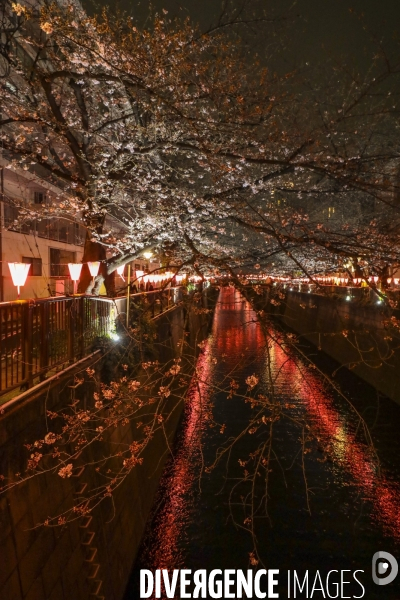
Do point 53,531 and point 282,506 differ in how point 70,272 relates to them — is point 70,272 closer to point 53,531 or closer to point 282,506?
point 282,506

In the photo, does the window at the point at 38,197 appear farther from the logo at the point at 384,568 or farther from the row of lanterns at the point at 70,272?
the logo at the point at 384,568

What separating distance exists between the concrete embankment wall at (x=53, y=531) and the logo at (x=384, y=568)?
12.7 feet

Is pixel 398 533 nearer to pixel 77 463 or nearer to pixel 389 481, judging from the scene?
pixel 389 481

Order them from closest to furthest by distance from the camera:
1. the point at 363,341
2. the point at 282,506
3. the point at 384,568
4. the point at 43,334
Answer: the point at 43,334, the point at 384,568, the point at 282,506, the point at 363,341

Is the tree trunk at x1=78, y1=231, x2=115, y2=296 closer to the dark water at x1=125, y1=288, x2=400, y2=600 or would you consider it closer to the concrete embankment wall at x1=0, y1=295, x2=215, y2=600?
the dark water at x1=125, y1=288, x2=400, y2=600

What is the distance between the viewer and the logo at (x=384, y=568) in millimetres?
7703

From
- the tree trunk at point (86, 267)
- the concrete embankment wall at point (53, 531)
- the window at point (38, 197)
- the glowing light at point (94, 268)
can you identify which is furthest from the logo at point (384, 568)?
the window at point (38, 197)

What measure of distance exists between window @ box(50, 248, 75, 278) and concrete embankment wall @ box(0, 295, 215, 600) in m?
16.7

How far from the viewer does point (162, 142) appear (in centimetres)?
927

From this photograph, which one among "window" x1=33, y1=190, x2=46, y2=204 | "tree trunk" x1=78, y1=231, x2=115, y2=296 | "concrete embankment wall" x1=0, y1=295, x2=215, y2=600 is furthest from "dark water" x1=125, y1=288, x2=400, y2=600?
"window" x1=33, y1=190, x2=46, y2=204

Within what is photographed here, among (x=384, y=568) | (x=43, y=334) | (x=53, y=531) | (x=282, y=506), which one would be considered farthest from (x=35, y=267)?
(x=53, y=531)

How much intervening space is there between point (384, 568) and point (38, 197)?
59.3ft

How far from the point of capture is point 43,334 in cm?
571

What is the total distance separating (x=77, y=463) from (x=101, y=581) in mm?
1299
